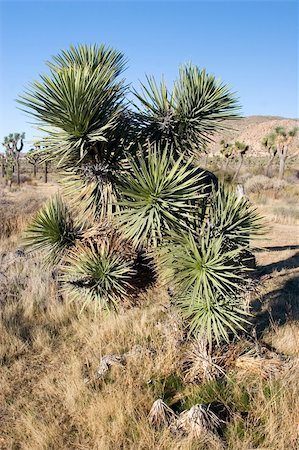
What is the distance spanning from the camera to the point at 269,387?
3.49 meters

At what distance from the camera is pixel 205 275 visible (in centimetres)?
309

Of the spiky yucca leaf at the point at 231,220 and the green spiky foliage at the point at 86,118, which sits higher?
the green spiky foliage at the point at 86,118

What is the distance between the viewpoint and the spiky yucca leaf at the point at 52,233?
3.67 metres

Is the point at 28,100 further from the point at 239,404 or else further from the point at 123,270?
the point at 239,404

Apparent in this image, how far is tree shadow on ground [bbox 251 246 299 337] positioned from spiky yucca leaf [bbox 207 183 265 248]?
1.52 meters

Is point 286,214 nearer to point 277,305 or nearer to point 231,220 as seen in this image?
point 277,305

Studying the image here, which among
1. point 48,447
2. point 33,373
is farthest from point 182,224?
point 33,373

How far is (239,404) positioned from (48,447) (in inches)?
61.5

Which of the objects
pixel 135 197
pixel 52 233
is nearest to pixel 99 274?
pixel 52 233

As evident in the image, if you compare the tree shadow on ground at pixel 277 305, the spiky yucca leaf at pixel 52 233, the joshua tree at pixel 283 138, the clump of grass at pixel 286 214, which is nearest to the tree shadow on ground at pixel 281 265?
the tree shadow on ground at pixel 277 305

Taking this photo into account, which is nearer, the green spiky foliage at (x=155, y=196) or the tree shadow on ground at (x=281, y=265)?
the green spiky foliage at (x=155, y=196)

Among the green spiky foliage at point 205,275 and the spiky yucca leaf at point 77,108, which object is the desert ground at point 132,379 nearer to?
the green spiky foliage at point 205,275

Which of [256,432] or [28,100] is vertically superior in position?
[28,100]

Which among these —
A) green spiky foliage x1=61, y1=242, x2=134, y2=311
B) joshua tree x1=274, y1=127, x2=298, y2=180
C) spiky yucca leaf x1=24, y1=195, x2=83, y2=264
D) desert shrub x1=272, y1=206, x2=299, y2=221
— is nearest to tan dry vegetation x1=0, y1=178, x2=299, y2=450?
green spiky foliage x1=61, y1=242, x2=134, y2=311
